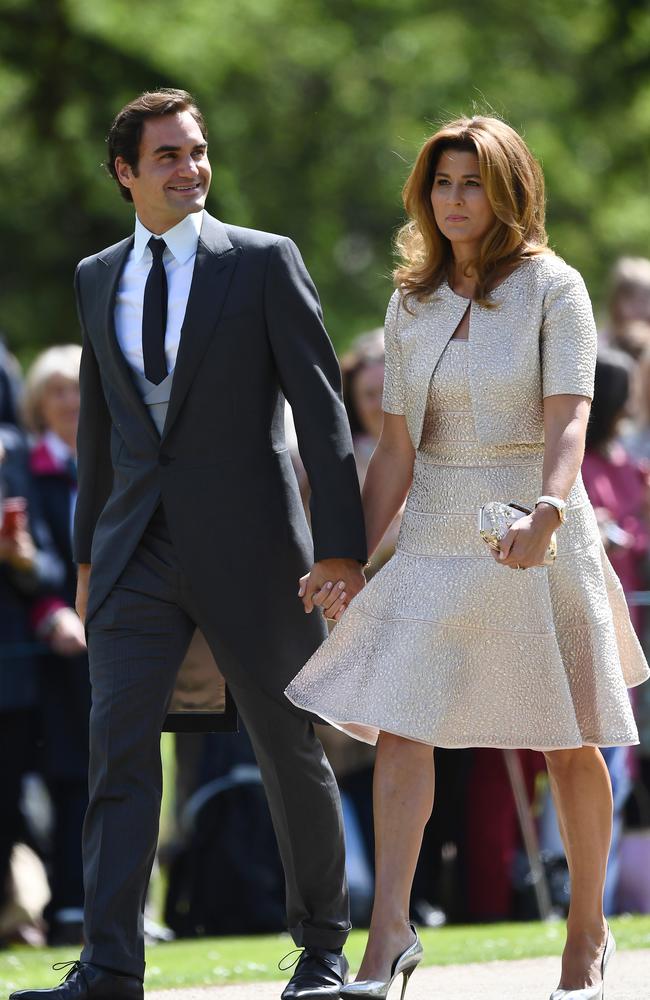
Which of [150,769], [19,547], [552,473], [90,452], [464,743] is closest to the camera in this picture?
[552,473]

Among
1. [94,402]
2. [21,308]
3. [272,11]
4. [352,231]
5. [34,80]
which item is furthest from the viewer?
[352,231]

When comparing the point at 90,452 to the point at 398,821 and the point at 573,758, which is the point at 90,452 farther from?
the point at 573,758

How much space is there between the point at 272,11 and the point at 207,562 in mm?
15133

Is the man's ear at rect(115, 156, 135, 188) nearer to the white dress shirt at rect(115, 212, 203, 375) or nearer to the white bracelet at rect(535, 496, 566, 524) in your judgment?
the white dress shirt at rect(115, 212, 203, 375)

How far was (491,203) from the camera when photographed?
15.8 feet

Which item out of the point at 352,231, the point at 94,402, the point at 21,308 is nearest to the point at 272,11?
the point at 352,231

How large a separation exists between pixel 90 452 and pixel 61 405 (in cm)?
273

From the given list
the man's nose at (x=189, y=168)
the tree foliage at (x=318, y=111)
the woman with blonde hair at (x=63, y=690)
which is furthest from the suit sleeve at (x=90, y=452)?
the tree foliage at (x=318, y=111)

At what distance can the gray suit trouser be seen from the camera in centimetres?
484

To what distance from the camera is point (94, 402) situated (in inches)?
207

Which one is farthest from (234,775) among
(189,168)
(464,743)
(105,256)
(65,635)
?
(189,168)

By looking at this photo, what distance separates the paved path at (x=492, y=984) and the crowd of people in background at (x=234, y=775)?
1.78 m

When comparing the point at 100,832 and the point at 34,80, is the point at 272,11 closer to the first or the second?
the point at 34,80

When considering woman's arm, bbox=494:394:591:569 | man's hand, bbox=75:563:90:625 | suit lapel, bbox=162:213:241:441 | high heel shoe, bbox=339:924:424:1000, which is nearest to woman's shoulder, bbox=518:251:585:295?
woman's arm, bbox=494:394:591:569
